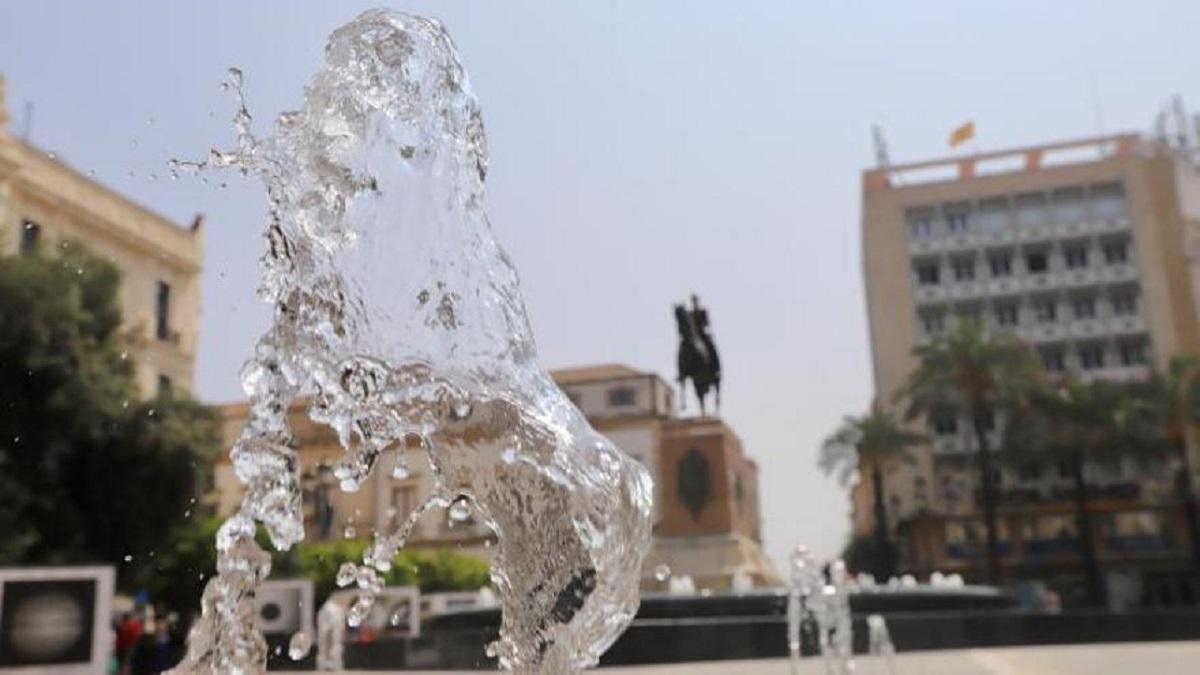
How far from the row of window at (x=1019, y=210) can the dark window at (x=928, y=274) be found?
1309 millimetres

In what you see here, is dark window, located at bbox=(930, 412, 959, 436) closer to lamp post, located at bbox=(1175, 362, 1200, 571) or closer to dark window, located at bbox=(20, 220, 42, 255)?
lamp post, located at bbox=(1175, 362, 1200, 571)

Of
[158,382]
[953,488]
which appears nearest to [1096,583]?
[953,488]

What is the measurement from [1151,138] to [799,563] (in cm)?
5039

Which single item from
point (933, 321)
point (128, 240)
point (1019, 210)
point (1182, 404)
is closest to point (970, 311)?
point (933, 321)

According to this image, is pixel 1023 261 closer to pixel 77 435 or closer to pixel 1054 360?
pixel 1054 360

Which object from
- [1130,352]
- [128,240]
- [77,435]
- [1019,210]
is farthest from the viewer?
[1019,210]

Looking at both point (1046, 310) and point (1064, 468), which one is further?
point (1046, 310)

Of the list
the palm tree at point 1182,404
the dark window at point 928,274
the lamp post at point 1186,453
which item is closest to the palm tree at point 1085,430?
the palm tree at point 1182,404

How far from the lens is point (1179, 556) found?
47.0 metres

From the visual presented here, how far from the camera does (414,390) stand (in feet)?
15.4

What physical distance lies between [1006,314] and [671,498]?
3334 centimetres

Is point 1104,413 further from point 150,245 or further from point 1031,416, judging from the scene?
point 150,245

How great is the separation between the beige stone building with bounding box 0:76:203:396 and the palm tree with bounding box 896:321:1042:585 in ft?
82.9

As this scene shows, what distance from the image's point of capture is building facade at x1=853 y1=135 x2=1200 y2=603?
4906 cm
